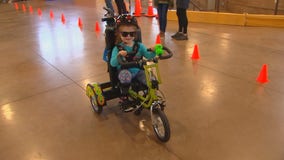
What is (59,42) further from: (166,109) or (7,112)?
(166,109)

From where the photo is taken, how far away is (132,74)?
2.91m

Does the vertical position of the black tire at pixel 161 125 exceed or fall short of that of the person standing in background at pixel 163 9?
it falls short

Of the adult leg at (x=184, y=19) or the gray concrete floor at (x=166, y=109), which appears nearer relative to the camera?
the gray concrete floor at (x=166, y=109)

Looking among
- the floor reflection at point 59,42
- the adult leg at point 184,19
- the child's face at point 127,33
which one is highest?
the child's face at point 127,33

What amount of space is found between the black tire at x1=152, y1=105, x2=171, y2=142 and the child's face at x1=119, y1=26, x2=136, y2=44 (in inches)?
31.5

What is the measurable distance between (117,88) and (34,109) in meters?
1.11

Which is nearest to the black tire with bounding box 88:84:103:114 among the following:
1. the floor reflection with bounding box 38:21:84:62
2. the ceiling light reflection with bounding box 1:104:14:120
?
the ceiling light reflection with bounding box 1:104:14:120

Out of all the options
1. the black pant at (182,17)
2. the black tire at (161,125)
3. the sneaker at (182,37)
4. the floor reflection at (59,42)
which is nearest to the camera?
the black tire at (161,125)

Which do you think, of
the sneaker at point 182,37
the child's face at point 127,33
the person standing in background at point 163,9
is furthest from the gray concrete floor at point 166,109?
the child's face at point 127,33

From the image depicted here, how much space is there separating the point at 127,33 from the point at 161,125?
3.30 ft

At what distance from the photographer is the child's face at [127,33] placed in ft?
9.17

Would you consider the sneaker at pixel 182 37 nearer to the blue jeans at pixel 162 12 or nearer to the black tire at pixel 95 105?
the blue jeans at pixel 162 12

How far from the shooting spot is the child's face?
9.17 ft

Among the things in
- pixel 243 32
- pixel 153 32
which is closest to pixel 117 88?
pixel 153 32
